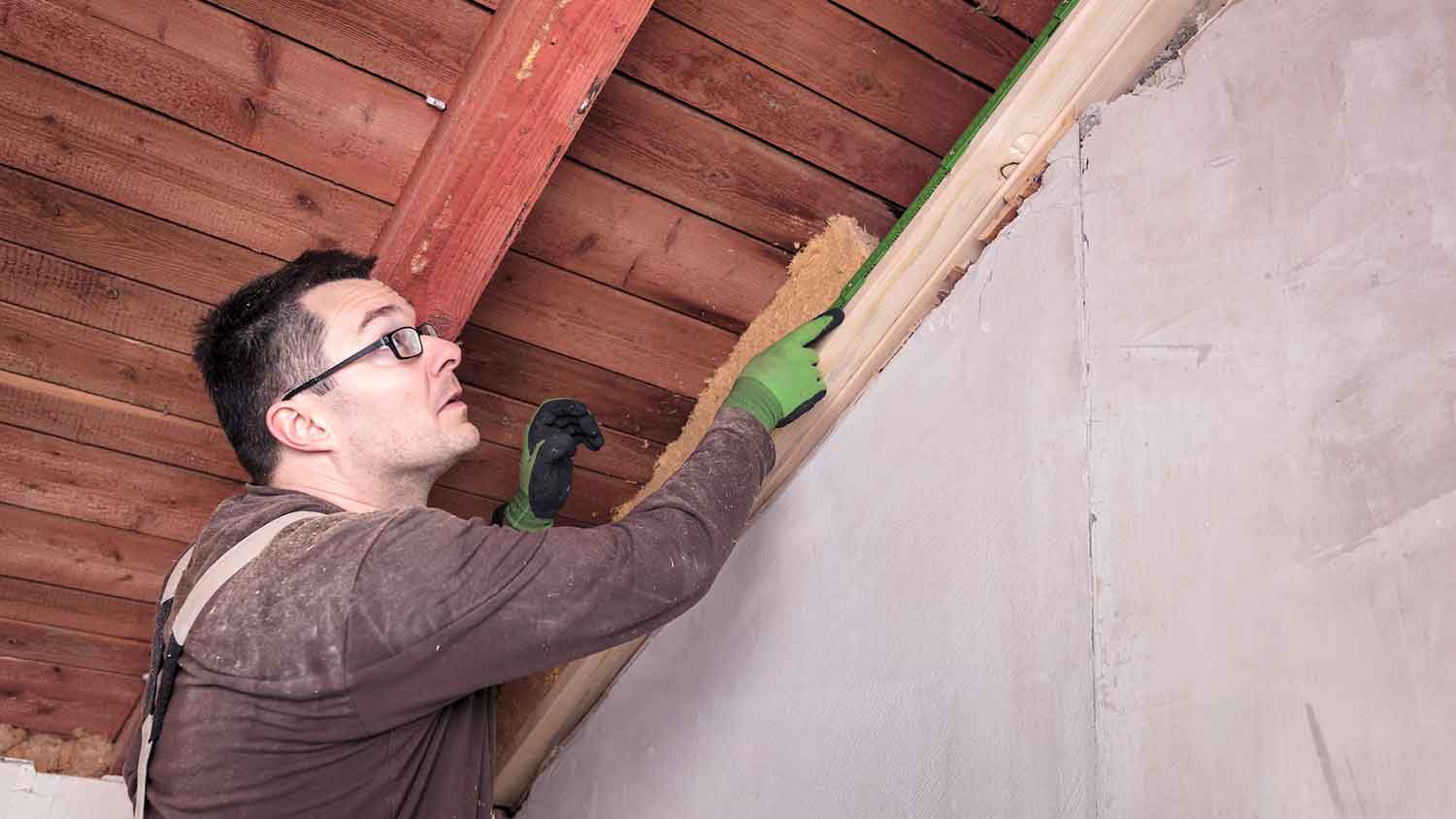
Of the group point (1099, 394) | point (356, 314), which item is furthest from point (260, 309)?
point (1099, 394)

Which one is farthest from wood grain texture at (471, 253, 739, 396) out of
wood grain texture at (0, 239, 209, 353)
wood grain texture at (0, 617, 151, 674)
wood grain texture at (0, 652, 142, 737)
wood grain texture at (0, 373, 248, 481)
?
wood grain texture at (0, 652, 142, 737)

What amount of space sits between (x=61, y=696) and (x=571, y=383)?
1.52m

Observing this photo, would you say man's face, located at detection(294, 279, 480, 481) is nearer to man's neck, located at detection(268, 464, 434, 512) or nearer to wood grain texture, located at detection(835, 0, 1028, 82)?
man's neck, located at detection(268, 464, 434, 512)

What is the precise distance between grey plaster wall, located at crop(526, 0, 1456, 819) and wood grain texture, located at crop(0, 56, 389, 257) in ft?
2.99

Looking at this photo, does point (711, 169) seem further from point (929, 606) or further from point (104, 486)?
point (104, 486)

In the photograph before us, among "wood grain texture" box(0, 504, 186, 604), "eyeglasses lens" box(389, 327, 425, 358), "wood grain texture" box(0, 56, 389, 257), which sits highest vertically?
"wood grain texture" box(0, 56, 389, 257)

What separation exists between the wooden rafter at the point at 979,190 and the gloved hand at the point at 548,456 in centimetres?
34

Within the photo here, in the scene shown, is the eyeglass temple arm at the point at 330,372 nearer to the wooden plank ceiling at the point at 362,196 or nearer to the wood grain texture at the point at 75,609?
the wooden plank ceiling at the point at 362,196

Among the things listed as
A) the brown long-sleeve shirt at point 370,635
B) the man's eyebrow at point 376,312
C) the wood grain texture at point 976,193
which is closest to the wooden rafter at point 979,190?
the wood grain texture at point 976,193

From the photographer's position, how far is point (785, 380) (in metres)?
1.65

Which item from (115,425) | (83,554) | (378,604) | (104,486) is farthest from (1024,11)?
(83,554)

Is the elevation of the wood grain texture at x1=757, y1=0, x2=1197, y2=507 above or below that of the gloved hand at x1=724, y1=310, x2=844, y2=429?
above

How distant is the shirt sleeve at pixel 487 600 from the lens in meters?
1.22

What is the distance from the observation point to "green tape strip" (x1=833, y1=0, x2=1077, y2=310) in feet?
4.82
